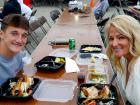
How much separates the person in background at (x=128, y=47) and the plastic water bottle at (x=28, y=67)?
70 centimetres

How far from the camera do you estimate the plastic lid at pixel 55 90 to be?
6.17ft

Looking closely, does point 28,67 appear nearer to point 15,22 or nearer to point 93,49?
point 15,22

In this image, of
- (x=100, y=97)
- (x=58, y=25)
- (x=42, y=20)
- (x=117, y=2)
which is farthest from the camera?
(x=117, y=2)

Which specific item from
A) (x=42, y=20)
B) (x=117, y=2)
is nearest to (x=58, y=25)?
(x=42, y=20)

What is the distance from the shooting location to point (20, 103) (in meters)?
1.82

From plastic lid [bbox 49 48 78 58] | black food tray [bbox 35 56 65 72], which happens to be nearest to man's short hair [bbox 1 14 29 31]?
black food tray [bbox 35 56 65 72]

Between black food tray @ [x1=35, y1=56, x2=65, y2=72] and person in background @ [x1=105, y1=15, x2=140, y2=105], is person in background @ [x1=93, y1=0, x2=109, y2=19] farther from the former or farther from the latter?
person in background @ [x1=105, y1=15, x2=140, y2=105]

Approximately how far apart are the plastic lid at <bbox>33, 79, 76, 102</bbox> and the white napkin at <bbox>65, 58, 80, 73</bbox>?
27 centimetres

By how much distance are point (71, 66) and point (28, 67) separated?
1.24ft

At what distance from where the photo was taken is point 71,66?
8.21ft

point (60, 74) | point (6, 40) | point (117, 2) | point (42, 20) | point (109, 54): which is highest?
point (6, 40)

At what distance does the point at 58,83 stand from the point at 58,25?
2.81m

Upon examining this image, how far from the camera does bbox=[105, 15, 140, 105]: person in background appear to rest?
1896 mm

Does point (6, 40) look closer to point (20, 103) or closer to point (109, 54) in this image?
point (20, 103)
